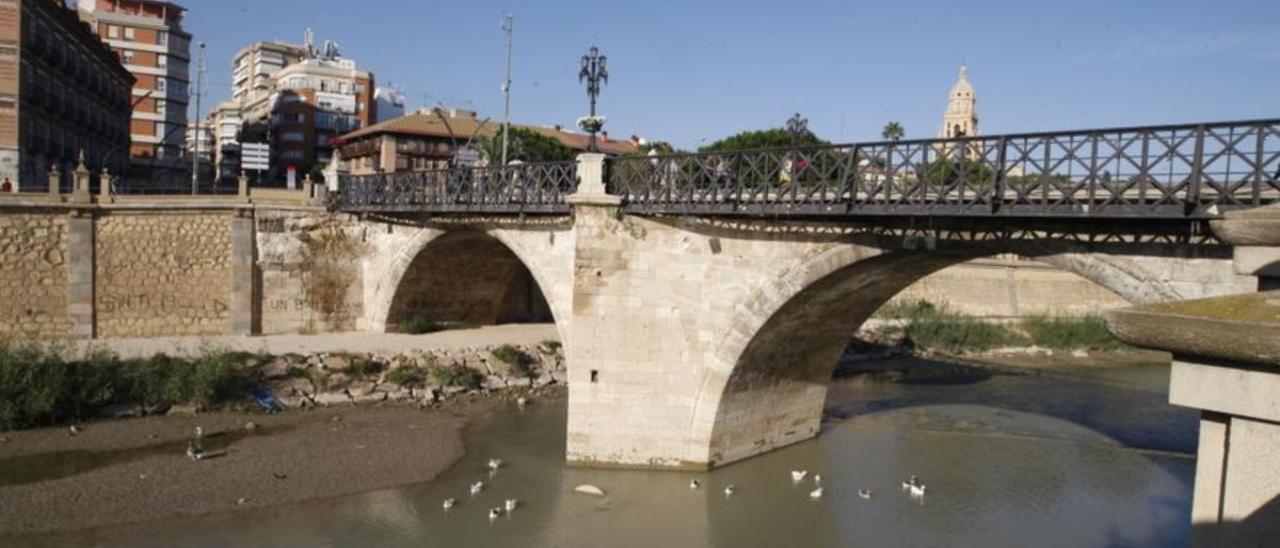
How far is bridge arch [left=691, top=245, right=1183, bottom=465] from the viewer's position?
41.2 ft

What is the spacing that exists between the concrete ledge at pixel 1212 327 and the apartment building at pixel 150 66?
187 ft

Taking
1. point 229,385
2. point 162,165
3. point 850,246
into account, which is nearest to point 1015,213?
point 850,246

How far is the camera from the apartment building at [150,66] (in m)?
53.0

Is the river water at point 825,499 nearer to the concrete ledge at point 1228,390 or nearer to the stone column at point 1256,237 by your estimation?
the stone column at point 1256,237

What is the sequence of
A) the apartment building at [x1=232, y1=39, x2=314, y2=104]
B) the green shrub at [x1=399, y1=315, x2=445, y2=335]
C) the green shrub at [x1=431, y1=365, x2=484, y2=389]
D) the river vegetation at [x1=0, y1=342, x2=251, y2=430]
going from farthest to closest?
the apartment building at [x1=232, y1=39, x2=314, y2=104], the green shrub at [x1=399, y1=315, x2=445, y2=335], the green shrub at [x1=431, y1=365, x2=484, y2=389], the river vegetation at [x1=0, y1=342, x2=251, y2=430]

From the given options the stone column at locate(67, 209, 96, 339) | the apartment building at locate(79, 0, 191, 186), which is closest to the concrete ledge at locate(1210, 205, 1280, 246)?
the stone column at locate(67, 209, 96, 339)

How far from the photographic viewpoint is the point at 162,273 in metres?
25.6

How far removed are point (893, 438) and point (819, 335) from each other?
404 centimetres

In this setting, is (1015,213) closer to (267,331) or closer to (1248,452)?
(1248,452)

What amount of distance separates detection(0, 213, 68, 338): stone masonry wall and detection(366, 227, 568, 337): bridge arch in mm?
7981

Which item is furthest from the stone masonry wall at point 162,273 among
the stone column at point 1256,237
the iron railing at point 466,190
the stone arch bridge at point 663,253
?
the stone column at point 1256,237

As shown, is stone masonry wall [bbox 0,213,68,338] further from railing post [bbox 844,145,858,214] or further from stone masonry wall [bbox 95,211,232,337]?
railing post [bbox 844,145,858,214]

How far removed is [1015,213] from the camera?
426 inches

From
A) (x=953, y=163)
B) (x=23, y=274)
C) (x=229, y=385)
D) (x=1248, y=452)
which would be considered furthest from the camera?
(x=23, y=274)
